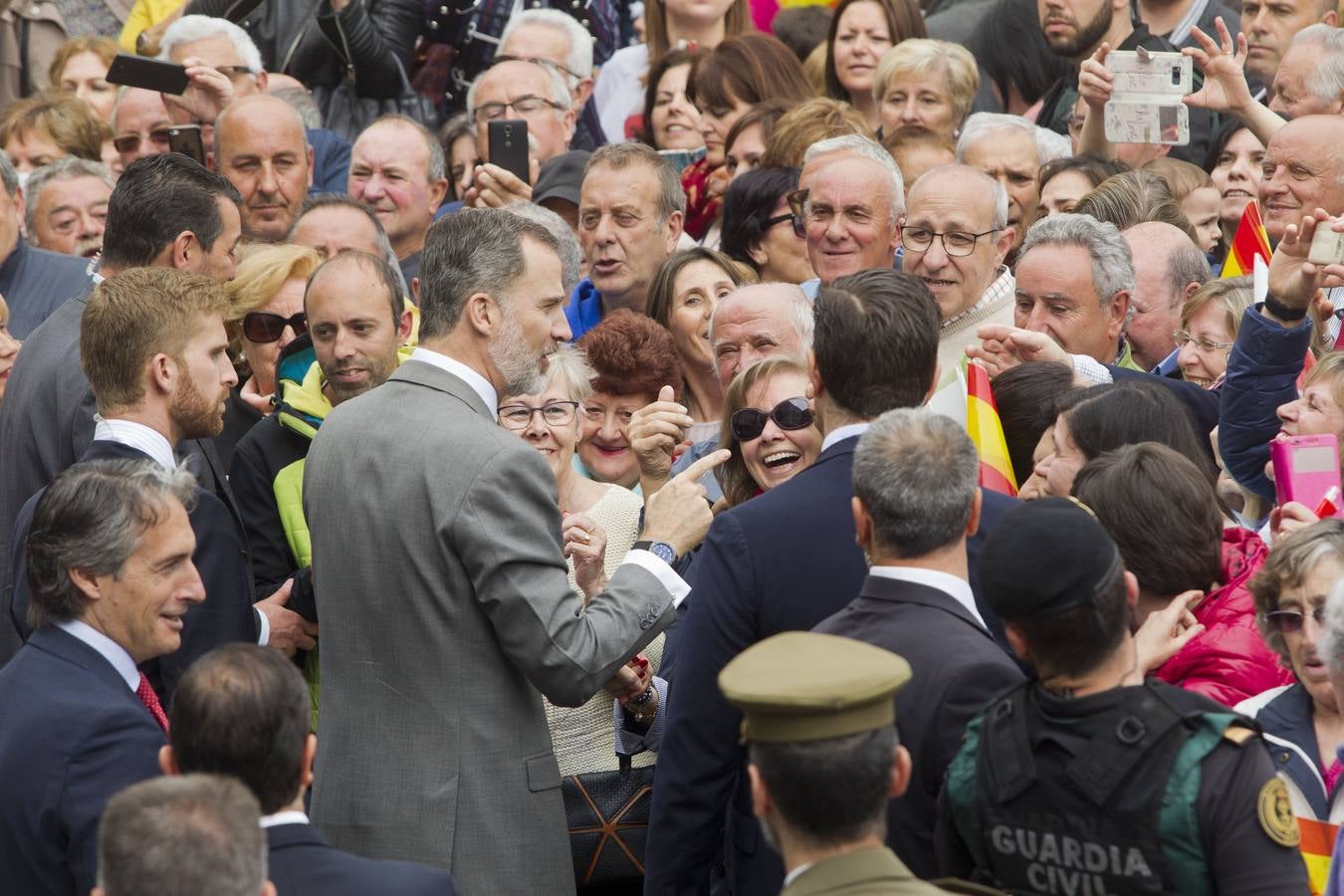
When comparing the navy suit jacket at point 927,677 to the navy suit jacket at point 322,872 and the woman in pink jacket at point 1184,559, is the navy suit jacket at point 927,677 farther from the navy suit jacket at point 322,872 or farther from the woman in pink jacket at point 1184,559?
the navy suit jacket at point 322,872

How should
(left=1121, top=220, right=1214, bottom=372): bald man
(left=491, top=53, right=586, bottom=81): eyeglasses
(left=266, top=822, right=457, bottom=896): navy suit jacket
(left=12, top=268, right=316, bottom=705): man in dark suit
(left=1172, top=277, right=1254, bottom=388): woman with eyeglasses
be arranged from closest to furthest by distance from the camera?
(left=266, top=822, right=457, bottom=896): navy suit jacket → (left=12, top=268, right=316, bottom=705): man in dark suit → (left=1172, top=277, right=1254, bottom=388): woman with eyeglasses → (left=1121, top=220, right=1214, bottom=372): bald man → (left=491, top=53, right=586, bottom=81): eyeglasses

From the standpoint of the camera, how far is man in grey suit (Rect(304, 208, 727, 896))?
14.0 ft

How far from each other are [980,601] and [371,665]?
1.46 metres

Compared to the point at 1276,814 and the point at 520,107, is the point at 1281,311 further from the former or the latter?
the point at 520,107

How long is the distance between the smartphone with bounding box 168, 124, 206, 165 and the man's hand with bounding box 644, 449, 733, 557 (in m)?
4.14

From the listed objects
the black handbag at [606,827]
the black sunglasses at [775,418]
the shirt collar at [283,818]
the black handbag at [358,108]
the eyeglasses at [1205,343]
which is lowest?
the black handbag at [606,827]

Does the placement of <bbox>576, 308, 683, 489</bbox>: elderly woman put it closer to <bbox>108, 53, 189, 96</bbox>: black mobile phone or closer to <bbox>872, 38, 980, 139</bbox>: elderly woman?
<bbox>872, 38, 980, 139</bbox>: elderly woman

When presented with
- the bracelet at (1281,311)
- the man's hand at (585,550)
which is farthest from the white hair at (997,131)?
the man's hand at (585,550)

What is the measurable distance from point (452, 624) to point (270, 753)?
1086mm

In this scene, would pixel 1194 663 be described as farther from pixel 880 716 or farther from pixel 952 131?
pixel 952 131

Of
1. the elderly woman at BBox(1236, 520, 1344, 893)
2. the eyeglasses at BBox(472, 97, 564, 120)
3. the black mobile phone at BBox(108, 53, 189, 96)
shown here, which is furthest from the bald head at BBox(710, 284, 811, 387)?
the black mobile phone at BBox(108, 53, 189, 96)

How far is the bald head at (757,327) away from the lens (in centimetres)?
599

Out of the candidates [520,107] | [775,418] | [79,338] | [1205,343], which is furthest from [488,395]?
[520,107]

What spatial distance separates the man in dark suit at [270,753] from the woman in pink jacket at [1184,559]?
67.1 inches
